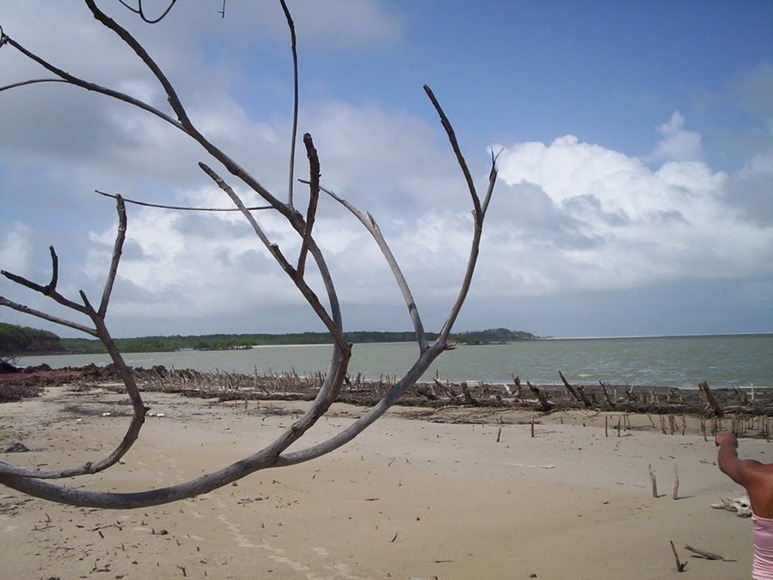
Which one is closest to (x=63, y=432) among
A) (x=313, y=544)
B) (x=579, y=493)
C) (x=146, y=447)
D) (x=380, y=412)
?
(x=146, y=447)

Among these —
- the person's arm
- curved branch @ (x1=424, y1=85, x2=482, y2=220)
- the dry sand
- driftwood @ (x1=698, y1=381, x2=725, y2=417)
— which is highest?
curved branch @ (x1=424, y1=85, x2=482, y2=220)

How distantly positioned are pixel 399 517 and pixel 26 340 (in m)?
53.3

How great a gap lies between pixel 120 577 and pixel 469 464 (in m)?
5.53

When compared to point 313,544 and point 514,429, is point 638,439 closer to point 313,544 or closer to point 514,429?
point 514,429

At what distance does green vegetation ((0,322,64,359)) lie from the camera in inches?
1752

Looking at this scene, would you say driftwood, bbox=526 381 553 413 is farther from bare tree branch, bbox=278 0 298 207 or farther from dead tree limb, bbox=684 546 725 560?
bare tree branch, bbox=278 0 298 207

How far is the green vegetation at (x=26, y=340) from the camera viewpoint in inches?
1752

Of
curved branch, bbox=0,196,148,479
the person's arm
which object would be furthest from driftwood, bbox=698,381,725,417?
curved branch, bbox=0,196,148,479

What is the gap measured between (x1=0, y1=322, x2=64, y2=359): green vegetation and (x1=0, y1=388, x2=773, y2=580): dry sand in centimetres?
3844

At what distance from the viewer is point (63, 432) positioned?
472 inches

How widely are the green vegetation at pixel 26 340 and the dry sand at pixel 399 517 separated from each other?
3844cm

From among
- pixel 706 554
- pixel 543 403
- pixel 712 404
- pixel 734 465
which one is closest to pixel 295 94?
pixel 734 465

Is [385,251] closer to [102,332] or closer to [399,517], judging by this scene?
[102,332]

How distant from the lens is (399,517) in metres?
6.33
